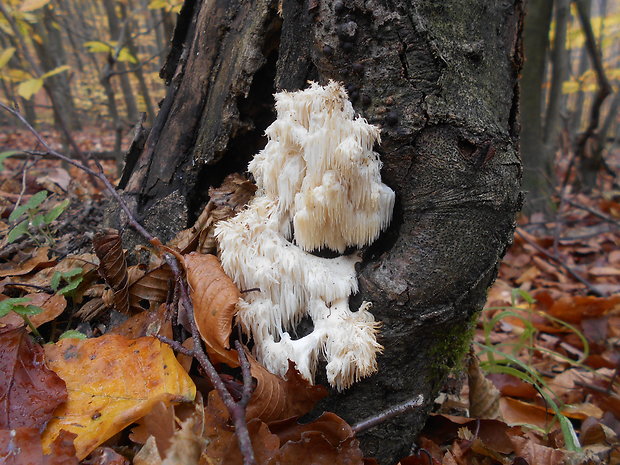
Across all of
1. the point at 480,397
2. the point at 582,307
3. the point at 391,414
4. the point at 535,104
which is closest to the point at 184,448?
the point at 391,414

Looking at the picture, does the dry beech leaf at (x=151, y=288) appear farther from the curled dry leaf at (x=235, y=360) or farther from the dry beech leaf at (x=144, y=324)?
the curled dry leaf at (x=235, y=360)

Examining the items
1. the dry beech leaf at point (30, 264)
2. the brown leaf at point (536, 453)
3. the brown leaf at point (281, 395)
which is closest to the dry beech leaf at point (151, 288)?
the brown leaf at point (281, 395)

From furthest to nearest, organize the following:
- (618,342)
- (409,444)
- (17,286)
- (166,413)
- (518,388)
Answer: (618,342)
(518,388)
(17,286)
(409,444)
(166,413)

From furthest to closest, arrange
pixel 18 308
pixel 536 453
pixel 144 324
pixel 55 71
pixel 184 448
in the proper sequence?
1. pixel 55 71
2. pixel 536 453
3. pixel 144 324
4. pixel 18 308
5. pixel 184 448

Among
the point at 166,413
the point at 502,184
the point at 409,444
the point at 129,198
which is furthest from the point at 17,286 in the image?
the point at 502,184

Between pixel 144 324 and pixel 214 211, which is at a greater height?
pixel 214 211

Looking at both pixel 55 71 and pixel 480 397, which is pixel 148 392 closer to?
pixel 480 397

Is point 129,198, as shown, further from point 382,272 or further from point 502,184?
point 502,184
